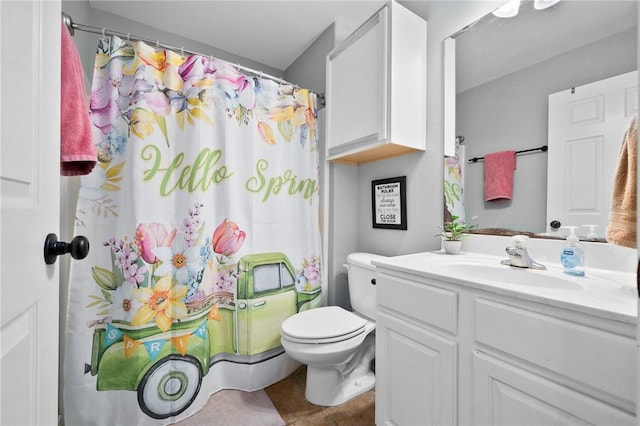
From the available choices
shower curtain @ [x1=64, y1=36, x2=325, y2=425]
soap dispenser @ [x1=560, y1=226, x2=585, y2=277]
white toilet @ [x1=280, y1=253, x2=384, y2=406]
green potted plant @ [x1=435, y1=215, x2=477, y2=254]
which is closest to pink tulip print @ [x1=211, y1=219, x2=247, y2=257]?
shower curtain @ [x1=64, y1=36, x2=325, y2=425]

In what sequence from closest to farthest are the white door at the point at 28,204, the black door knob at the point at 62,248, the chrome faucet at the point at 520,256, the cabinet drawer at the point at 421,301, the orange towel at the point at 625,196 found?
the white door at the point at 28,204, the black door knob at the point at 62,248, the orange towel at the point at 625,196, the cabinet drawer at the point at 421,301, the chrome faucet at the point at 520,256

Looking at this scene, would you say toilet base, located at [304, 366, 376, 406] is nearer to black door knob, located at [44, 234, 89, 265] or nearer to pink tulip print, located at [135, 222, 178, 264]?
pink tulip print, located at [135, 222, 178, 264]

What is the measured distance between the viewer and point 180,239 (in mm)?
1478

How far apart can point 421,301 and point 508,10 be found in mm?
1385

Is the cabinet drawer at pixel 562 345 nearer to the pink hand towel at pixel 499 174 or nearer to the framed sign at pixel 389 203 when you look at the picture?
the pink hand towel at pixel 499 174

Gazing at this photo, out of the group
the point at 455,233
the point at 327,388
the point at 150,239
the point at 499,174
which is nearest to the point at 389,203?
the point at 455,233

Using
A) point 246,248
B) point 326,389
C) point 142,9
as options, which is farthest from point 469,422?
point 142,9

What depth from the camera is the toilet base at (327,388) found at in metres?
1.52

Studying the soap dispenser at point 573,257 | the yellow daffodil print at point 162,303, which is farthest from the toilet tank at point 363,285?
the yellow daffodil print at point 162,303

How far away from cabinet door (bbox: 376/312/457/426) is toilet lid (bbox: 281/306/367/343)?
0.25 meters

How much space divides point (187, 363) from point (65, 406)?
51 centimetres

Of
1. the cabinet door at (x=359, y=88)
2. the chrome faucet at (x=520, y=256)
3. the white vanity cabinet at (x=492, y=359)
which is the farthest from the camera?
the cabinet door at (x=359, y=88)

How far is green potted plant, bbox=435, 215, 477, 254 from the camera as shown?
1396mm

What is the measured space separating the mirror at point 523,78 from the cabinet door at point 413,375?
0.67 meters
